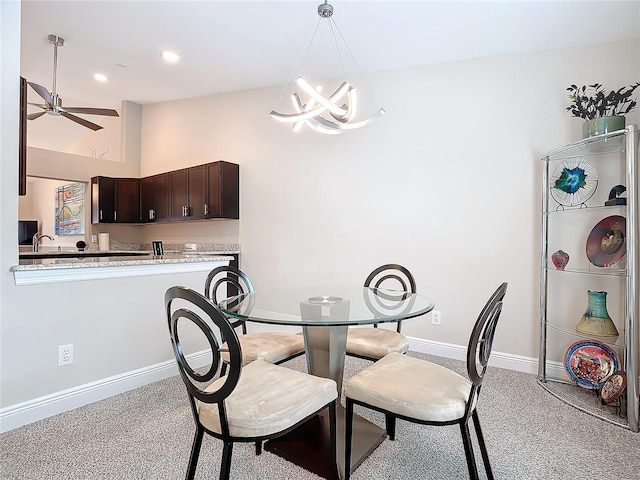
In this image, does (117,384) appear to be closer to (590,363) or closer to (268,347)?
(268,347)

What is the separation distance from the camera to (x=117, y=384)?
246 cm

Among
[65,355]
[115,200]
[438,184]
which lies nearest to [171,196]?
[115,200]

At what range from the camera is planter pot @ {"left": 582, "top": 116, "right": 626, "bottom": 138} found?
241 cm

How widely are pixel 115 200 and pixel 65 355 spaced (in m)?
3.95

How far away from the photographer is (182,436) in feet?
6.31

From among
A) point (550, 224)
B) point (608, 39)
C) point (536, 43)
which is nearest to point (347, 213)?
point (550, 224)

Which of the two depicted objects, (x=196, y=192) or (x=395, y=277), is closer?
(x=395, y=277)

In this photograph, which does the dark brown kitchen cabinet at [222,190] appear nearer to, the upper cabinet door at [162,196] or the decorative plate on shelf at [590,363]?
the upper cabinet door at [162,196]

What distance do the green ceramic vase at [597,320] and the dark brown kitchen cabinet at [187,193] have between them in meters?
4.15

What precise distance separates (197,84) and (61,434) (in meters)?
3.92

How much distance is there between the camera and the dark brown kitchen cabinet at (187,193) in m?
4.84

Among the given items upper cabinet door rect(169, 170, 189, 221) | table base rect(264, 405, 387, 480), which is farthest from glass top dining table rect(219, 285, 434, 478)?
upper cabinet door rect(169, 170, 189, 221)

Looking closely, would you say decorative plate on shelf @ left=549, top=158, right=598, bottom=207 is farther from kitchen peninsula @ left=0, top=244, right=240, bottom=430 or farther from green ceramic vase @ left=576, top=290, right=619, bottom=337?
kitchen peninsula @ left=0, top=244, right=240, bottom=430

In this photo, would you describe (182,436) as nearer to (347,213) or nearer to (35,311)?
(35,311)
